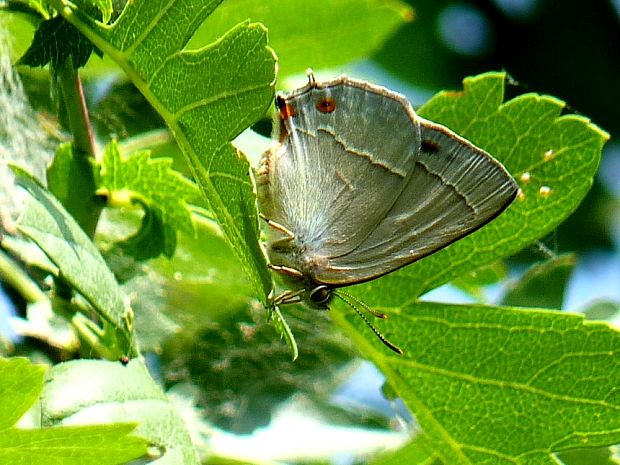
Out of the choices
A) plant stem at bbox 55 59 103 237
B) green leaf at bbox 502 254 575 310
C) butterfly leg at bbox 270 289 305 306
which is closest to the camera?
plant stem at bbox 55 59 103 237

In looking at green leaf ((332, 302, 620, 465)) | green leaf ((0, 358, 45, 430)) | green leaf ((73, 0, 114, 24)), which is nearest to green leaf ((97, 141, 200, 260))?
green leaf ((73, 0, 114, 24))

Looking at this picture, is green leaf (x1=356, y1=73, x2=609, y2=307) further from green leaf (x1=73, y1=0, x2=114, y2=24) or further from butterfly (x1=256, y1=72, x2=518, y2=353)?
green leaf (x1=73, y1=0, x2=114, y2=24)

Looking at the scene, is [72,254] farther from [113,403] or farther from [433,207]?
[433,207]

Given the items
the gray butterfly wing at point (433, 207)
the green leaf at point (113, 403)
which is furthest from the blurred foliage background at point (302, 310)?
the green leaf at point (113, 403)

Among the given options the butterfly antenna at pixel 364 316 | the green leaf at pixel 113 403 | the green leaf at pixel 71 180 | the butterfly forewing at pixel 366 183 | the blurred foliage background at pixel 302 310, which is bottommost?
the green leaf at pixel 113 403

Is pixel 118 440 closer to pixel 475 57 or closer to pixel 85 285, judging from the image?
pixel 85 285

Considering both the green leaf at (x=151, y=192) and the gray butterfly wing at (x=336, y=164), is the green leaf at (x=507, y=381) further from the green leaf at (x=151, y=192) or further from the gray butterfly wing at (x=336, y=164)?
the green leaf at (x=151, y=192)

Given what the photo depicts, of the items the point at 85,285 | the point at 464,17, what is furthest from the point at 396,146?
the point at 464,17
